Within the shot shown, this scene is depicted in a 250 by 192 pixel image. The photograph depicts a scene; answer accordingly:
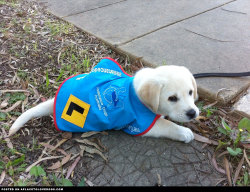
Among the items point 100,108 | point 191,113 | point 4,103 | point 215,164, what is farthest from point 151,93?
point 4,103

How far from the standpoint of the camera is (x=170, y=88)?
84.1 inches

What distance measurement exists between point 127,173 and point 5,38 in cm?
317

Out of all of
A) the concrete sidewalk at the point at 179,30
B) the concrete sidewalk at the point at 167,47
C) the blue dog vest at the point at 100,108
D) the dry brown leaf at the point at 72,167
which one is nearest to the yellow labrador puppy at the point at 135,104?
the blue dog vest at the point at 100,108

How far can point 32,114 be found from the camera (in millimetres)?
2498

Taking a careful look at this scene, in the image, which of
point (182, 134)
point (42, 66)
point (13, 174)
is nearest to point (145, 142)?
point (182, 134)

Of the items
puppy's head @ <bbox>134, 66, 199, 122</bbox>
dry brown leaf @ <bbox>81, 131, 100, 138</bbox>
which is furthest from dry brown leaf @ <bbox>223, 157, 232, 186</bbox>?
dry brown leaf @ <bbox>81, 131, 100, 138</bbox>

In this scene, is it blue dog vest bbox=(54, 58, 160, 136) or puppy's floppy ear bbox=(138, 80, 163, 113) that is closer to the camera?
puppy's floppy ear bbox=(138, 80, 163, 113)

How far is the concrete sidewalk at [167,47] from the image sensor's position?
2125mm

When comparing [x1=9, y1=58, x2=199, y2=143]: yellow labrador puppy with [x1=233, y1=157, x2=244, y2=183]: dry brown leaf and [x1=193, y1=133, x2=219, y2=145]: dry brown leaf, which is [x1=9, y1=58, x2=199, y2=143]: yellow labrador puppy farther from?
[x1=233, y1=157, x2=244, y2=183]: dry brown leaf

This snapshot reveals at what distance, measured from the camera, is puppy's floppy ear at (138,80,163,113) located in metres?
2.13

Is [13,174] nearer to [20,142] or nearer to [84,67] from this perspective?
[20,142]

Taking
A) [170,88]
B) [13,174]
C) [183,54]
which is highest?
[170,88]

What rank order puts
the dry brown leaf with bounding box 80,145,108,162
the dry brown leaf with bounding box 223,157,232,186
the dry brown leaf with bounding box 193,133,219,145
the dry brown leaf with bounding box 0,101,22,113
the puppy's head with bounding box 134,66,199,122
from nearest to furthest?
the dry brown leaf with bounding box 223,157,232,186 → the puppy's head with bounding box 134,66,199,122 → the dry brown leaf with bounding box 80,145,108,162 → the dry brown leaf with bounding box 193,133,219,145 → the dry brown leaf with bounding box 0,101,22,113

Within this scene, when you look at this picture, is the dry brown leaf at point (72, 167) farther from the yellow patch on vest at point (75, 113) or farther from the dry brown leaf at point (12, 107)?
the dry brown leaf at point (12, 107)
